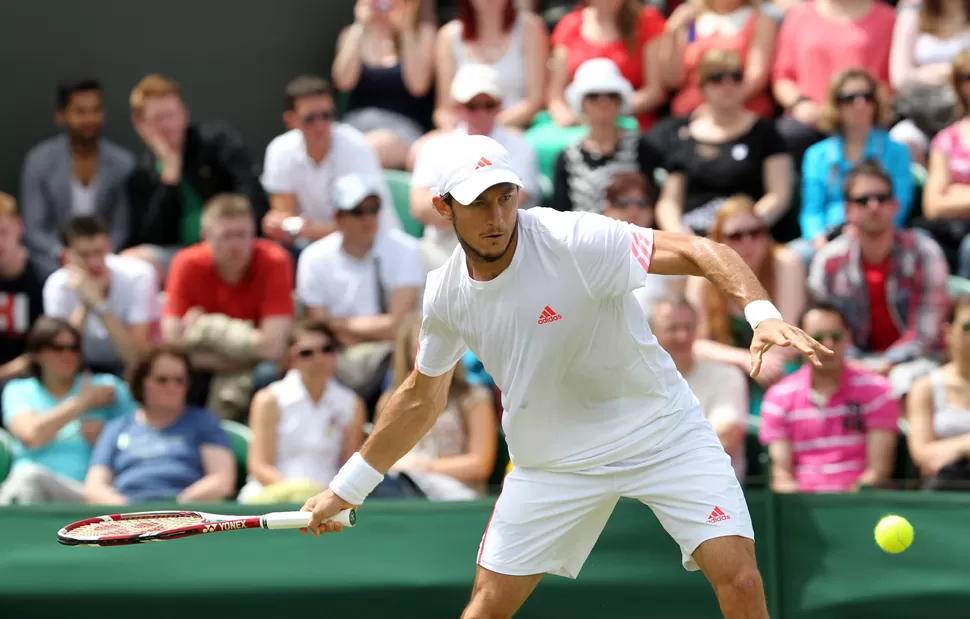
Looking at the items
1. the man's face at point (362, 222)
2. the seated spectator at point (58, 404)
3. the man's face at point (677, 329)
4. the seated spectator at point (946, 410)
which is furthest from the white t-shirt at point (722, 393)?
the seated spectator at point (58, 404)

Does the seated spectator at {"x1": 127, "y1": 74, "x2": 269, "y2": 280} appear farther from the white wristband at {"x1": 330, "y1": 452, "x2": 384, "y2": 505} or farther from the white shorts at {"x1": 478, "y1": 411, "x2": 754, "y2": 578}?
the white shorts at {"x1": 478, "y1": 411, "x2": 754, "y2": 578}

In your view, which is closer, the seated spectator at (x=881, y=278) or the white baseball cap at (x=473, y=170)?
the white baseball cap at (x=473, y=170)

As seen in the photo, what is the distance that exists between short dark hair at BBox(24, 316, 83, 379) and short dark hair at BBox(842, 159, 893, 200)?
3815 millimetres

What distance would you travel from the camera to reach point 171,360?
6.61 m

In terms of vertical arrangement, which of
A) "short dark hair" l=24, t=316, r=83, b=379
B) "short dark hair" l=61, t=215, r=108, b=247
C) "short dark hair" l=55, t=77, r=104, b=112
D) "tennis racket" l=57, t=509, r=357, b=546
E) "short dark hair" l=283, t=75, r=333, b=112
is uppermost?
"short dark hair" l=55, t=77, r=104, b=112

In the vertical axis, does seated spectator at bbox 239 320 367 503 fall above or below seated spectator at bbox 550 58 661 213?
below

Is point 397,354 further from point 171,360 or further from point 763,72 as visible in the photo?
point 763,72

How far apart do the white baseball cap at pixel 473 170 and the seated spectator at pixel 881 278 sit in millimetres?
3360

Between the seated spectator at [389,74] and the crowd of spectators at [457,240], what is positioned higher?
the seated spectator at [389,74]

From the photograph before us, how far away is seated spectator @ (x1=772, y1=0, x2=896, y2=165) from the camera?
802 cm

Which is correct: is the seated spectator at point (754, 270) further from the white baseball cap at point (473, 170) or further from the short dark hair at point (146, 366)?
the white baseball cap at point (473, 170)

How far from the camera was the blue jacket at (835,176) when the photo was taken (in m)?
7.46

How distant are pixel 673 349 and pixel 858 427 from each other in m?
0.87

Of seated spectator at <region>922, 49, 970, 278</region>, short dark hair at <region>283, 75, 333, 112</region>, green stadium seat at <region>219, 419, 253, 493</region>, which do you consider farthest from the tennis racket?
seated spectator at <region>922, 49, 970, 278</region>
